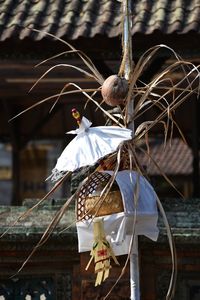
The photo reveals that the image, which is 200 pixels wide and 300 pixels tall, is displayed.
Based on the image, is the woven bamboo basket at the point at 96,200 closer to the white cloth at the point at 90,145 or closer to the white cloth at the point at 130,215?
the white cloth at the point at 130,215

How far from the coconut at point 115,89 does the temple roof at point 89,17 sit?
3.27m

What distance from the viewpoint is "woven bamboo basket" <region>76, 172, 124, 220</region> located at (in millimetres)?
5953

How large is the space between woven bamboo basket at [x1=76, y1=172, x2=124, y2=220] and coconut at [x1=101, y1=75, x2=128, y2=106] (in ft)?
1.53

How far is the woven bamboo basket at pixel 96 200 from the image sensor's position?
595 cm

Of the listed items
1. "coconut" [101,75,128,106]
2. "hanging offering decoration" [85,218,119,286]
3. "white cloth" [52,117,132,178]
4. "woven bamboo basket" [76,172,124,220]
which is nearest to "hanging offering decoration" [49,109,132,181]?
"white cloth" [52,117,132,178]

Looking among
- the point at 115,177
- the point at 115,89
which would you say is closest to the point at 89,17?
the point at 115,89

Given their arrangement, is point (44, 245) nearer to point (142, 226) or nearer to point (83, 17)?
point (142, 226)

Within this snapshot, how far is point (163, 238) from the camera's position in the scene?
21.5 ft

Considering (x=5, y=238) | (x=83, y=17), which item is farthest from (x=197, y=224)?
(x=83, y=17)

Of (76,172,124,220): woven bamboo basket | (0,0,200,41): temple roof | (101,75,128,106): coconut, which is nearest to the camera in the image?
(101,75,128,106): coconut

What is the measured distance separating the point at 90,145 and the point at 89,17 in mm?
3958

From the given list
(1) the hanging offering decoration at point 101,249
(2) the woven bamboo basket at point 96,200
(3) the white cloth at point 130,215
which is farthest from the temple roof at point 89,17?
(1) the hanging offering decoration at point 101,249

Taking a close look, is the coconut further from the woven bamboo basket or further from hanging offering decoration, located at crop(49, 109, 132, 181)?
the woven bamboo basket

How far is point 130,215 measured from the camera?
5.83 meters
